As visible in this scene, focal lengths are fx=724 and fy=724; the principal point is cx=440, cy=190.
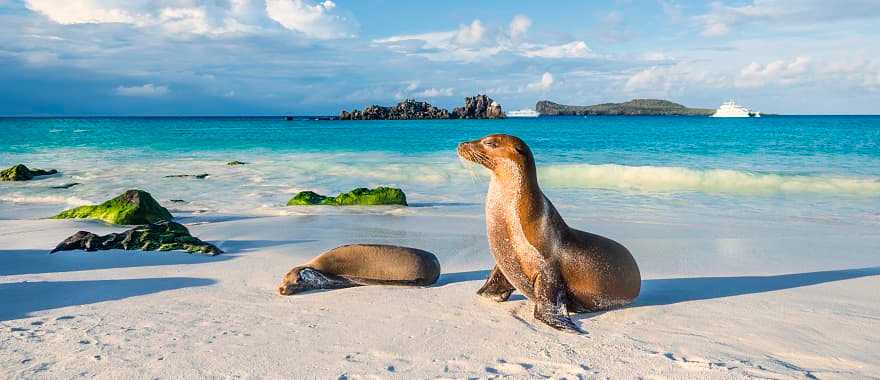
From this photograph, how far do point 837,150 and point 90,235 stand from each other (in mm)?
34723

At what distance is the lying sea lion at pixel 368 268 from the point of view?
599cm

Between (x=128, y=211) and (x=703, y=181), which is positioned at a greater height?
(x=128, y=211)

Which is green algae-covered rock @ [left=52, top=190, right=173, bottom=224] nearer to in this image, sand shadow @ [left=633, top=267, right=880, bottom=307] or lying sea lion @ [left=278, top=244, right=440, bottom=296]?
lying sea lion @ [left=278, top=244, right=440, bottom=296]

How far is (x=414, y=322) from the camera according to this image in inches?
196

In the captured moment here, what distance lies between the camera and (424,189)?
17.0 m

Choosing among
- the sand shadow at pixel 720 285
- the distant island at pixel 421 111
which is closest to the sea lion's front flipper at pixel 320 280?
the sand shadow at pixel 720 285

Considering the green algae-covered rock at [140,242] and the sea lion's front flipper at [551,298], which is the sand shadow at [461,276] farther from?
the green algae-covered rock at [140,242]

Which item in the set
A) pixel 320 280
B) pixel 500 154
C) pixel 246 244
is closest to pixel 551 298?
pixel 500 154

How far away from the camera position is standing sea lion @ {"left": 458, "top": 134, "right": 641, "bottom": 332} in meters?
5.14

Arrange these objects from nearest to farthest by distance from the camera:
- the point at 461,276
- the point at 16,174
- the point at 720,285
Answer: the point at 720,285 < the point at 461,276 < the point at 16,174

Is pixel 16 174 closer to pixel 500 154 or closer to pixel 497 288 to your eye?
pixel 497 288

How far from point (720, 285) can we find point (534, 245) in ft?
7.00

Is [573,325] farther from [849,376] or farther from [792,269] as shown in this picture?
[792,269]

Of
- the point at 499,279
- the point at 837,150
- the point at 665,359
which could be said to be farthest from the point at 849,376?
the point at 837,150
